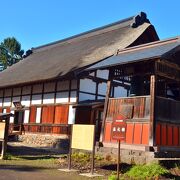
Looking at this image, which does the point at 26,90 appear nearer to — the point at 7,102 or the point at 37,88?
the point at 37,88

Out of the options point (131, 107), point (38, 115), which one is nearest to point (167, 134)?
point (131, 107)

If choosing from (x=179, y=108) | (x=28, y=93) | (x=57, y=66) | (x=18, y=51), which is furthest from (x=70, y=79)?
(x=18, y=51)

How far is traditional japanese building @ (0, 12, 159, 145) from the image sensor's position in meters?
22.6

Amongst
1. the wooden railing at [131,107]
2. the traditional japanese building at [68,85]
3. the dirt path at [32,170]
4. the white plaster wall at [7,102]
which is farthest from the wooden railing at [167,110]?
the white plaster wall at [7,102]

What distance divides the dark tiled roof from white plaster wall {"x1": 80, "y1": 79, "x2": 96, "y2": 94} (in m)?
5.80

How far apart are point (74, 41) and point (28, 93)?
8.27 m

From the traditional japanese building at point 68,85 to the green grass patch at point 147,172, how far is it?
927cm

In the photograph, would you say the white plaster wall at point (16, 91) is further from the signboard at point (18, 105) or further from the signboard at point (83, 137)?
the signboard at point (83, 137)

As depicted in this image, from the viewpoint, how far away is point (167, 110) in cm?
1495

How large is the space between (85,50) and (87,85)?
436 cm

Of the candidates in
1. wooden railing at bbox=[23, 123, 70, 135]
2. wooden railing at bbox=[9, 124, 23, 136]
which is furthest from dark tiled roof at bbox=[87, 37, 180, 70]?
wooden railing at bbox=[9, 124, 23, 136]

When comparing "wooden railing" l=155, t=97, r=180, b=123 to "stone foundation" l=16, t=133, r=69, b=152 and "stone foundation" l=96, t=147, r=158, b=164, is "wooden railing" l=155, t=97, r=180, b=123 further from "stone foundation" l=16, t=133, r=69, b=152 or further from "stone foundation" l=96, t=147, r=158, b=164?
"stone foundation" l=16, t=133, r=69, b=152

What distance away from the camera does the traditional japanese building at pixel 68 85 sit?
2258 cm

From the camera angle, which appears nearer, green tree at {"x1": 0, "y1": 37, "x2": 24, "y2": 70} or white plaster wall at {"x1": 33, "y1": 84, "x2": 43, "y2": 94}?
white plaster wall at {"x1": 33, "y1": 84, "x2": 43, "y2": 94}
